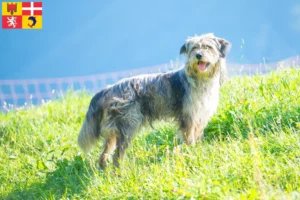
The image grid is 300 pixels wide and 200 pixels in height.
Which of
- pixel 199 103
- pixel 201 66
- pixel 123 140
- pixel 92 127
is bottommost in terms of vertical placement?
pixel 123 140

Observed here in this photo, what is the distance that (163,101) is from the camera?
8.53 meters

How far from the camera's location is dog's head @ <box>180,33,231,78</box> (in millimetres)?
8109

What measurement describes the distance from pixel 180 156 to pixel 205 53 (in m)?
2.02

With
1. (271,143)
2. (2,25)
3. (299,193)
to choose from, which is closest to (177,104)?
(271,143)

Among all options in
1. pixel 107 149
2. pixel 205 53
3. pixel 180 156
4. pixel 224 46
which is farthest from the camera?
pixel 107 149

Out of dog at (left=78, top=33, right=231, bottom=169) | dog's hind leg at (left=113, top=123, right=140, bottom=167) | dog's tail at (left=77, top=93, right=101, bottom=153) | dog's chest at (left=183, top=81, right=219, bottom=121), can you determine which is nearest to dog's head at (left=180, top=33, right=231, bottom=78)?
dog at (left=78, top=33, right=231, bottom=169)

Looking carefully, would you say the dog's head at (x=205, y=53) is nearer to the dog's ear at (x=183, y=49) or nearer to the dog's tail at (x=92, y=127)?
the dog's ear at (x=183, y=49)

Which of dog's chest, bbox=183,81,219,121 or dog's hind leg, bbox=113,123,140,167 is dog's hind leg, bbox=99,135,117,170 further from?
dog's chest, bbox=183,81,219,121

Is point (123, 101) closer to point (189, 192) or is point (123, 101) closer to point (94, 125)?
point (94, 125)

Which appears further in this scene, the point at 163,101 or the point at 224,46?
the point at 163,101

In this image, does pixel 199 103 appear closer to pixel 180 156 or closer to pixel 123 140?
pixel 123 140

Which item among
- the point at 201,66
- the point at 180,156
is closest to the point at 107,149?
the point at 201,66

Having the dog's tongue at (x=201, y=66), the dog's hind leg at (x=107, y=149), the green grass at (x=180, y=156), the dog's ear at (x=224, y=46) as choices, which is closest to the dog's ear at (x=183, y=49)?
the dog's tongue at (x=201, y=66)

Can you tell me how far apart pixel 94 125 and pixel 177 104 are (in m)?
1.32
